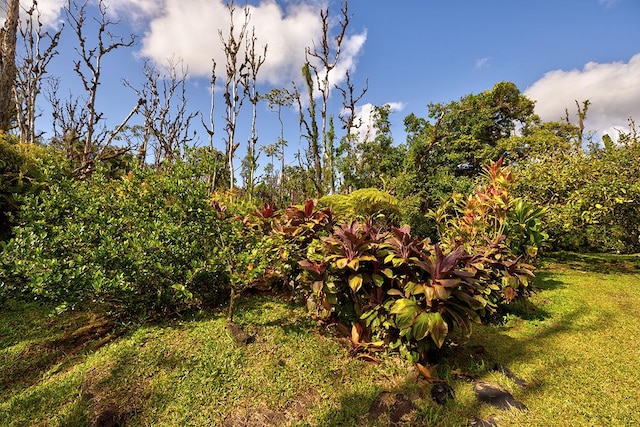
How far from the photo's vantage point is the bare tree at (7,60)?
4.70 meters

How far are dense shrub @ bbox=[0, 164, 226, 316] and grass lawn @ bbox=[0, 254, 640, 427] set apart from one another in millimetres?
455

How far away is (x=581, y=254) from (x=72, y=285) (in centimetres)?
1095

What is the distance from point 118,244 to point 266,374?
1627 millimetres

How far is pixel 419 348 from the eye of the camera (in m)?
2.40

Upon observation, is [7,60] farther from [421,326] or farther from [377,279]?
[421,326]

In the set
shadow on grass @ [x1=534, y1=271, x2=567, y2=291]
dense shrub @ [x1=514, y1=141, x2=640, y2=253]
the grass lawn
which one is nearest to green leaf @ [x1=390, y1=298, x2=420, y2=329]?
the grass lawn

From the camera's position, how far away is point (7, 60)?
4762 millimetres

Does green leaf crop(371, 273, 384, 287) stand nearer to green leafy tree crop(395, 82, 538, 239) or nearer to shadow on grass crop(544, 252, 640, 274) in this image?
shadow on grass crop(544, 252, 640, 274)

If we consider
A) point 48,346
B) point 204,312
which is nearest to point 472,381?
point 204,312

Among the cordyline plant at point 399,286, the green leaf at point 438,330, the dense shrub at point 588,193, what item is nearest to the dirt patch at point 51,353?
the cordyline plant at point 399,286

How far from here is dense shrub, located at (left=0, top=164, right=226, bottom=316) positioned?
2.33m

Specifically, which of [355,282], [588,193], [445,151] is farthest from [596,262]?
[355,282]

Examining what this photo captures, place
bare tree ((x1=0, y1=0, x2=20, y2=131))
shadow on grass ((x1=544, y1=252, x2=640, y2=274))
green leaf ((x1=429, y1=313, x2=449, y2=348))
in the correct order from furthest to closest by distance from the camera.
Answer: shadow on grass ((x1=544, y1=252, x2=640, y2=274)) < bare tree ((x1=0, y1=0, x2=20, y2=131)) < green leaf ((x1=429, y1=313, x2=449, y2=348))

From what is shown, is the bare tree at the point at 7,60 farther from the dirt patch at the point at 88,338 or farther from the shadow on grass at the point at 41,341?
the dirt patch at the point at 88,338
